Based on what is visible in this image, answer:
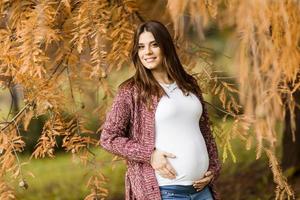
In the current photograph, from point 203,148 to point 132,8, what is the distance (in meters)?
1.10

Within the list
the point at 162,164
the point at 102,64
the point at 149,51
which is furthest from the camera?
the point at 102,64

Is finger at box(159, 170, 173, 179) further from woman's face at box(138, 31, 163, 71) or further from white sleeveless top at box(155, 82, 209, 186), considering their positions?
woman's face at box(138, 31, 163, 71)

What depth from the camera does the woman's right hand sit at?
243 cm

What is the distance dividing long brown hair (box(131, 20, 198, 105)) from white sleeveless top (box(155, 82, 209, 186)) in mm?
61

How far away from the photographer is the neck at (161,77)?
2594 mm

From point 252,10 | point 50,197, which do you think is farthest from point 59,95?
point 50,197

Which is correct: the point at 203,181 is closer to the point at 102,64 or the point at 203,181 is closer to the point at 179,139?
the point at 179,139

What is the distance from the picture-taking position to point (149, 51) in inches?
99.5

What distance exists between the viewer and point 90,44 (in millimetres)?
3217

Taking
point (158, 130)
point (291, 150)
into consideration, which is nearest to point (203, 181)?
point (158, 130)

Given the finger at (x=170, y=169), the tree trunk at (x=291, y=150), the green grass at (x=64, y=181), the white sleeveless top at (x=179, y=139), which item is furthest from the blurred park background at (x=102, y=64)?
the green grass at (x=64, y=181)

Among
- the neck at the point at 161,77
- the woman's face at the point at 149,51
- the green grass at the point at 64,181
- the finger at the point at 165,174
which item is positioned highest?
the woman's face at the point at 149,51

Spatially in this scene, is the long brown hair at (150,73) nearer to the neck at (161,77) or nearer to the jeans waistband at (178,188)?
the neck at (161,77)

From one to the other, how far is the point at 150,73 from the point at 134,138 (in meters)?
0.26
